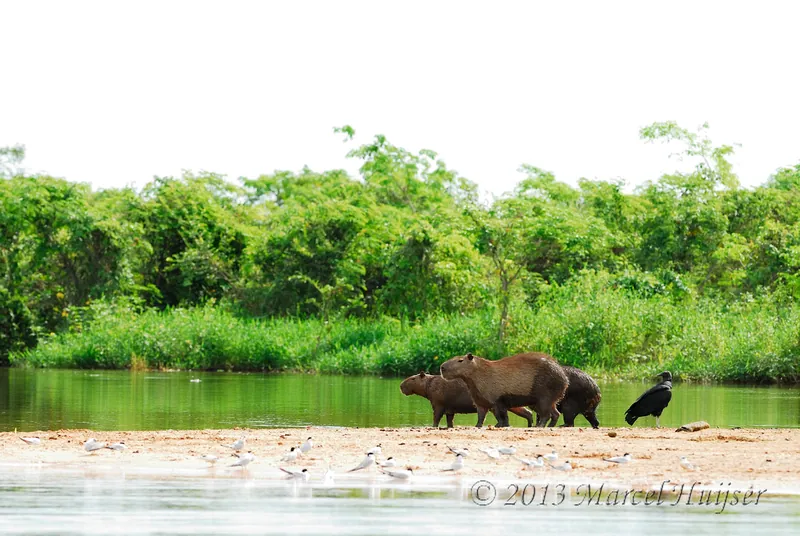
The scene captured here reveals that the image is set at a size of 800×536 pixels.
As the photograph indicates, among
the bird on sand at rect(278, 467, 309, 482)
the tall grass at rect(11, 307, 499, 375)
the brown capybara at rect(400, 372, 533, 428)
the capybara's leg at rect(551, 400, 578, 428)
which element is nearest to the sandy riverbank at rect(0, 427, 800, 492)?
the bird on sand at rect(278, 467, 309, 482)

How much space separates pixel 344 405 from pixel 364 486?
1168cm

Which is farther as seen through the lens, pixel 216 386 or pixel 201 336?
pixel 201 336

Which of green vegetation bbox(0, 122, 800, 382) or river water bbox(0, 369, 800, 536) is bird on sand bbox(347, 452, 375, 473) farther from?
green vegetation bbox(0, 122, 800, 382)

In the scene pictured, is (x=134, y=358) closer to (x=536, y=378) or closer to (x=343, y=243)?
(x=343, y=243)

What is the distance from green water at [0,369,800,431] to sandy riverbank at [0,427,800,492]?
254 centimetres

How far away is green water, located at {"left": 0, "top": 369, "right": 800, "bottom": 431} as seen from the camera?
1784 centimetres

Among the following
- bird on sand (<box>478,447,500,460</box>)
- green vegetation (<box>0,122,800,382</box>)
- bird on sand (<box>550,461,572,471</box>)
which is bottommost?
bird on sand (<box>550,461,572,471</box>)

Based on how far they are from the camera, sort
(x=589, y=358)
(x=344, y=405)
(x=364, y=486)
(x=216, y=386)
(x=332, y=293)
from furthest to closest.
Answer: (x=332, y=293) → (x=589, y=358) → (x=216, y=386) → (x=344, y=405) → (x=364, y=486)

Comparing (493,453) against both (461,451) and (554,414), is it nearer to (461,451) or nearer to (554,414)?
(461,451)

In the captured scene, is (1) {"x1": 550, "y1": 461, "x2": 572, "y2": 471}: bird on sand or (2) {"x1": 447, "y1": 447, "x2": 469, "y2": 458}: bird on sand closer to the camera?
(1) {"x1": 550, "y1": 461, "x2": 572, "y2": 471}: bird on sand

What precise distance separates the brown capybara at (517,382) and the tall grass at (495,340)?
656 inches

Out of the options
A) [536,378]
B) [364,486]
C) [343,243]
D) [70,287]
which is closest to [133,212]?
[70,287]

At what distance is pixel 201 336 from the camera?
39344 mm

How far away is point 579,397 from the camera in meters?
16.5
